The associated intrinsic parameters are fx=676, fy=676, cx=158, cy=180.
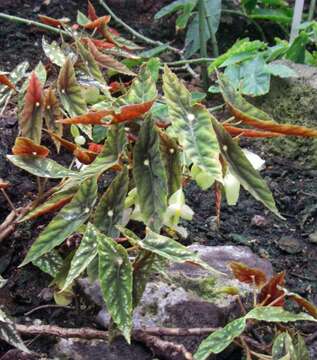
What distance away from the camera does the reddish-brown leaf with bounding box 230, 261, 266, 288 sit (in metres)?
1.11

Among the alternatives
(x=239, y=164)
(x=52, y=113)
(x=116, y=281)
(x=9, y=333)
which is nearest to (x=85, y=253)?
(x=116, y=281)

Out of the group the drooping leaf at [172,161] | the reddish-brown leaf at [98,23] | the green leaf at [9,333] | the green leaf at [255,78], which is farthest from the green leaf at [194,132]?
the reddish-brown leaf at [98,23]

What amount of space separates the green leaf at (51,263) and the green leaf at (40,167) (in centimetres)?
17

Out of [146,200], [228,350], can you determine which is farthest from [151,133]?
[228,350]

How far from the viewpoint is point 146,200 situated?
3.65 ft

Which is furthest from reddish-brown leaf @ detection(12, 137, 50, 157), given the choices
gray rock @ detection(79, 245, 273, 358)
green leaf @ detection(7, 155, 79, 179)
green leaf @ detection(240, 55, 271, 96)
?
green leaf @ detection(240, 55, 271, 96)

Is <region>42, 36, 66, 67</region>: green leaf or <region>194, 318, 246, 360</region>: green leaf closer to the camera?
<region>194, 318, 246, 360</region>: green leaf

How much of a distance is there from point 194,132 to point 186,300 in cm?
31

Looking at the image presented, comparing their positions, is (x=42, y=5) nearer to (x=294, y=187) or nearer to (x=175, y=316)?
(x=294, y=187)

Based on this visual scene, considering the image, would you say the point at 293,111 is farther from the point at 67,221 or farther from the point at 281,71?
the point at 67,221

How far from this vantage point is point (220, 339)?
103 centimetres

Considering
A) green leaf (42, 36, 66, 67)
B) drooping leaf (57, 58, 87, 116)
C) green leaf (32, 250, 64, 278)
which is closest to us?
green leaf (32, 250, 64, 278)

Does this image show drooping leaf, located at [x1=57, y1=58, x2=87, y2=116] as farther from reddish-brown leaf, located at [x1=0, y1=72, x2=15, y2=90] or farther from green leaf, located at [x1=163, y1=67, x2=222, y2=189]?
green leaf, located at [x1=163, y1=67, x2=222, y2=189]

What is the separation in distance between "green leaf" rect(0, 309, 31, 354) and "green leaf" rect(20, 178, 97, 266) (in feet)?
0.33
